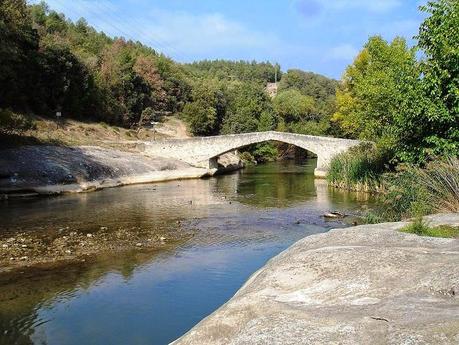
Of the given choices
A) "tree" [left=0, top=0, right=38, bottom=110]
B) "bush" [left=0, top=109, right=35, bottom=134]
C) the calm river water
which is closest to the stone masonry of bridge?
"bush" [left=0, top=109, right=35, bottom=134]

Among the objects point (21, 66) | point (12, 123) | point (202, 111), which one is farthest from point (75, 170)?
point (202, 111)

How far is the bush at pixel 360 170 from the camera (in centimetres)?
3700

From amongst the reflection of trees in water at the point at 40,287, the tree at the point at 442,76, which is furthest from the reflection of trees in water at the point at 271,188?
the reflection of trees in water at the point at 40,287

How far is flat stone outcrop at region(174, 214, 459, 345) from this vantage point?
19.3ft

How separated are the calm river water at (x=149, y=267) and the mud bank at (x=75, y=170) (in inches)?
114

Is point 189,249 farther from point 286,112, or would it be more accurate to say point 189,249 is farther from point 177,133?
point 286,112

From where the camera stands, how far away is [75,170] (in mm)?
40531

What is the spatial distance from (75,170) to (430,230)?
3359 centimetres

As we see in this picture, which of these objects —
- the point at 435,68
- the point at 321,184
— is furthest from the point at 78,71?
the point at 435,68

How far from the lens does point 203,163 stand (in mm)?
56406

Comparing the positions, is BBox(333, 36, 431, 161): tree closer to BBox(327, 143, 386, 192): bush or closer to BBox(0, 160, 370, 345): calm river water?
BBox(327, 143, 386, 192): bush

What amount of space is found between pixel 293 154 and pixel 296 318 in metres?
83.6

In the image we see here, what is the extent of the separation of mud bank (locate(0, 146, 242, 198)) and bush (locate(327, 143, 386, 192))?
15.7 m

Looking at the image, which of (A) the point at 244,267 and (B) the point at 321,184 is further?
(B) the point at 321,184
